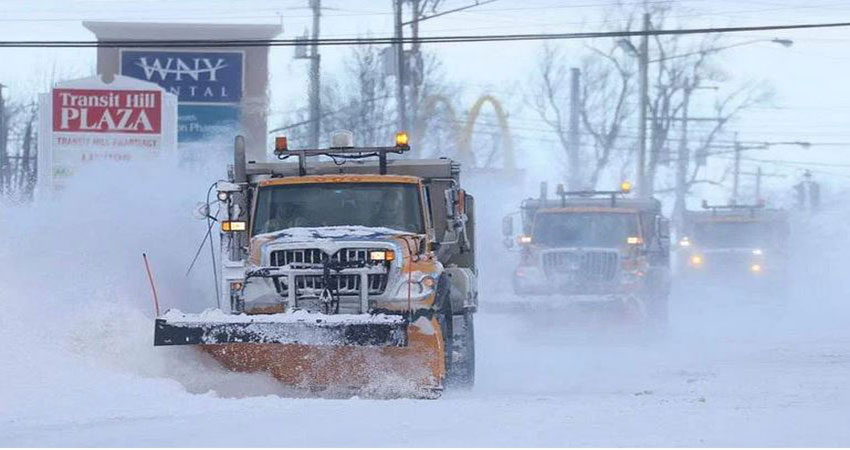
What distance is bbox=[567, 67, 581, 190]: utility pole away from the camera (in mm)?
56000

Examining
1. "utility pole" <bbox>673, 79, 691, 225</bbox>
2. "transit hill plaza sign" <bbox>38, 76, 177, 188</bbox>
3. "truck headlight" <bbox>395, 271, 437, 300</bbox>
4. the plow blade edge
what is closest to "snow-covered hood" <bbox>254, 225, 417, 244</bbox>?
"truck headlight" <bbox>395, 271, 437, 300</bbox>

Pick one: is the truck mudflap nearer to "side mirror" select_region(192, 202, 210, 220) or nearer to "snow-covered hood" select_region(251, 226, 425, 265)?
"snow-covered hood" select_region(251, 226, 425, 265)

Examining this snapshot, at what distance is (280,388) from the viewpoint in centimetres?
1395

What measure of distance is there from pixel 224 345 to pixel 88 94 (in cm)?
2174

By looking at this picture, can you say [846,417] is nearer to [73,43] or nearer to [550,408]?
[550,408]

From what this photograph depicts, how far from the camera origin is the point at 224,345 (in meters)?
13.8

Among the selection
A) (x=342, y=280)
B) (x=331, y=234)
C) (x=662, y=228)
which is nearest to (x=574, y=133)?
(x=662, y=228)

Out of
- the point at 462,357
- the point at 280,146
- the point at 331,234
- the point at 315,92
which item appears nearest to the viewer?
the point at 331,234

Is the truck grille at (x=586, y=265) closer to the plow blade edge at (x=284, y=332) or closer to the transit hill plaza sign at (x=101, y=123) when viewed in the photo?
the transit hill plaza sign at (x=101, y=123)

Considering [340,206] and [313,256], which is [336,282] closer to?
[313,256]

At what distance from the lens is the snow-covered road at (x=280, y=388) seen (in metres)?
10.6

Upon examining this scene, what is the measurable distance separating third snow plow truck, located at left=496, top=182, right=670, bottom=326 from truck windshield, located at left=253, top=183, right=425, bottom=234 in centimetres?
954

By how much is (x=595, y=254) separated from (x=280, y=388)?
12.0 metres

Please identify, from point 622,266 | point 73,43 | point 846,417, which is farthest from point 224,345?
point 73,43
